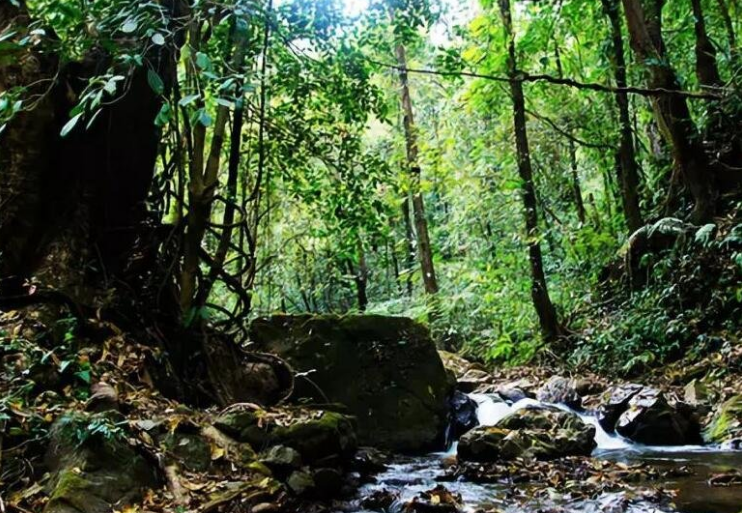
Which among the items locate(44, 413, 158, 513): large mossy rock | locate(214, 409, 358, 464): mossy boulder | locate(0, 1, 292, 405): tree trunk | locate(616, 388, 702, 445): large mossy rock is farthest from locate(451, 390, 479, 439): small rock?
locate(44, 413, 158, 513): large mossy rock

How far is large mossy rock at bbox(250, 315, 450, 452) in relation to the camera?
7.64 metres

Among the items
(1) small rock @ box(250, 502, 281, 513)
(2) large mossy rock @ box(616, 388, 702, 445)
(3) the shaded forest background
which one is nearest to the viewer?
(1) small rock @ box(250, 502, 281, 513)

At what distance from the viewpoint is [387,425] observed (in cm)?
769

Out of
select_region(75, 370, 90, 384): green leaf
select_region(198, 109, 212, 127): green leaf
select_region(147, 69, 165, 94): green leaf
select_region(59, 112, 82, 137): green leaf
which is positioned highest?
select_region(147, 69, 165, 94): green leaf

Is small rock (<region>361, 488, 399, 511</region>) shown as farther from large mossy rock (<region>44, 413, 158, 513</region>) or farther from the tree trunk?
the tree trunk

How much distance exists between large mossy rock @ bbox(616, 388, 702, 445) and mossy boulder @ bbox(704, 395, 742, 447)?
0.51 feet

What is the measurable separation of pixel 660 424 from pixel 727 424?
64 cm

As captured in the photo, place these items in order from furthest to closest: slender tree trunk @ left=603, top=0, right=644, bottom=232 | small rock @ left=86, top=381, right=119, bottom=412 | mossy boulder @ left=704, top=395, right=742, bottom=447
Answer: slender tree trunk @ left=603, top=0, right=644, bottom=232 → mossy boulder @ left=704, top=395, right=742, bottom=447 → small rock @ left=86, top=381, right=119, bottom=412

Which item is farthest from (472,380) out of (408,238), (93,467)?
(408,238)

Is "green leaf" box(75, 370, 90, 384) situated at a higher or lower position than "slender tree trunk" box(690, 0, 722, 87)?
lower

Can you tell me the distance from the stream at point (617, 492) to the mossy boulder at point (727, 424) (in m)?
0.19

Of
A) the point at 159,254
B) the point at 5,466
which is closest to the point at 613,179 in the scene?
the point at 159,254

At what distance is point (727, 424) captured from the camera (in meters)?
6.41

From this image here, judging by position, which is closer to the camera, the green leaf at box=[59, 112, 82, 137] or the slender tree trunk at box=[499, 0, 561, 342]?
the green leaf at box=[59, 112, 82, 137]
